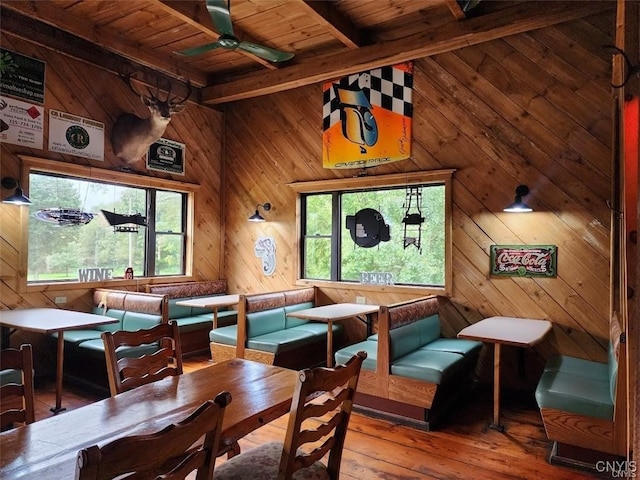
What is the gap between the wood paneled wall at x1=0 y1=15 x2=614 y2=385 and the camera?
13.1 ft

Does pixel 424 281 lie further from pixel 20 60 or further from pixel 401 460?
pixel 20 60

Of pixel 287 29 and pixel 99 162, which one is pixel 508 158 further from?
pixel 99 162

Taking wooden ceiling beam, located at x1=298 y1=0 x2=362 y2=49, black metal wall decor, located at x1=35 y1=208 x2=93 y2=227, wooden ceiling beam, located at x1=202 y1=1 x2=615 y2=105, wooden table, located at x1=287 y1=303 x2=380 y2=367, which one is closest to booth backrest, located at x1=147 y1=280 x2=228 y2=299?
black metal wall decor, located at x1=35 y1=208 x2=93 y2=227

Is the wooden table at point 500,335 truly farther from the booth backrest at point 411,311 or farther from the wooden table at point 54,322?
the wooden table at point 54,322

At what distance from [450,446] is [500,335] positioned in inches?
36.4

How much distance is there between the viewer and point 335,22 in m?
4.49

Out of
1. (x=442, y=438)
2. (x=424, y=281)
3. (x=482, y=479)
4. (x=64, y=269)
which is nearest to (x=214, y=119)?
(x=64, y=269)

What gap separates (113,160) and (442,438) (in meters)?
4.72

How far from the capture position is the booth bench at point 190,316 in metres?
5.33

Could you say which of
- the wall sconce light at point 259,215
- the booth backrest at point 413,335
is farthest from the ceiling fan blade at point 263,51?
the booth backrest at point 413,335

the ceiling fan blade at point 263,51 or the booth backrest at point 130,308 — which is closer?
the ceiling fan blade at point 263,51

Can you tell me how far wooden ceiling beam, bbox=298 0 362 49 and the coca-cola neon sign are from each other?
2782 mm

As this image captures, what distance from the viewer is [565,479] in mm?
2648

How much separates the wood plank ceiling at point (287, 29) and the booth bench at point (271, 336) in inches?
113
